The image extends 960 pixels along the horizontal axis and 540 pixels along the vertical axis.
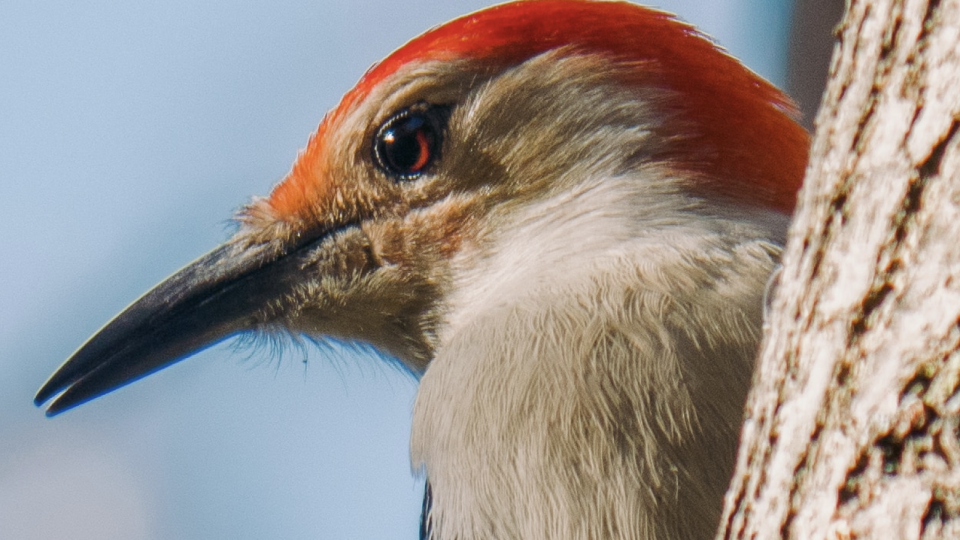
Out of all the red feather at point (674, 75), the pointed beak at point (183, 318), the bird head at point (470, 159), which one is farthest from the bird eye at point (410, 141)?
the pointed beak at point (183, 318)

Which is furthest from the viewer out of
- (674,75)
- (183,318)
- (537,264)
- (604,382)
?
(183,318)

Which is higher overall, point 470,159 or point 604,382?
point 470,159

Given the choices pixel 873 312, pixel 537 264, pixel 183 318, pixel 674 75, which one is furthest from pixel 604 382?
pixel 183 318

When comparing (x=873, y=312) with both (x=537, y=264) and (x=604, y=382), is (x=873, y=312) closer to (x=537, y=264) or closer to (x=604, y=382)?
(x=604, y=382)

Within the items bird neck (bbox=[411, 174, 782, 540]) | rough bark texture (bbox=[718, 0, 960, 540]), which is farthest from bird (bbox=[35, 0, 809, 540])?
rough bark texture (bbox=[718, 0, 960, 540])

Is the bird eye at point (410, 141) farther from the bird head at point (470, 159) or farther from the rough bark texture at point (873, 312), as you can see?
the rough bark texture at point (873, 312)

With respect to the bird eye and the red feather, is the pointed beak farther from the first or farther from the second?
the bird eye
